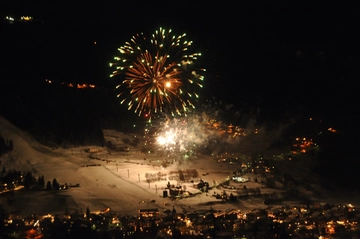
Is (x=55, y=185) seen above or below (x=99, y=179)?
below

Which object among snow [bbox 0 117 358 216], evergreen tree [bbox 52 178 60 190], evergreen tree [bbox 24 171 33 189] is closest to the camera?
snow [bbox 0 117 358 216]

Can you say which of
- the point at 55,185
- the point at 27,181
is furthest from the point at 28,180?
the point at 55,185

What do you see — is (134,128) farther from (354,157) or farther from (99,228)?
(99,228)

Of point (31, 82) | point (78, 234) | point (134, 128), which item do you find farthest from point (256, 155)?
point (78, 234)

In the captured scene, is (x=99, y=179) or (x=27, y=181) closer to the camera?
(x=27, y=181)

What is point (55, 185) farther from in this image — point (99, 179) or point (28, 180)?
point (99, 179)

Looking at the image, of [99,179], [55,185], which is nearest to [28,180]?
[55,185]

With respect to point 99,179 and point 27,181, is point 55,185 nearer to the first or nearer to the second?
point 27,181

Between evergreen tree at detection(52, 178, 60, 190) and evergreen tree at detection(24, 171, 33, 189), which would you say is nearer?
evergreen tree at detection(24, 171, 33, 189)

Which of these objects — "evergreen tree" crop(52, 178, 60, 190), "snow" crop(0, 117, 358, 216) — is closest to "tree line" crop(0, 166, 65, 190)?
"evergreen tree" crop(52, 178, 60, 190)

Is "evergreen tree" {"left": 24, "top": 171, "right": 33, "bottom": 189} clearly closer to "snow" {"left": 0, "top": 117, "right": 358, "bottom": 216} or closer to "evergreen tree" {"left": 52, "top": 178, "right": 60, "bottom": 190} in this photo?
"snow" {"left": 0, "top": 117, "right": 358, "bottom": 216}

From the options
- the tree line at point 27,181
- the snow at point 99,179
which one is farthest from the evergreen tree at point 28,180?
the snow at point 99,179
